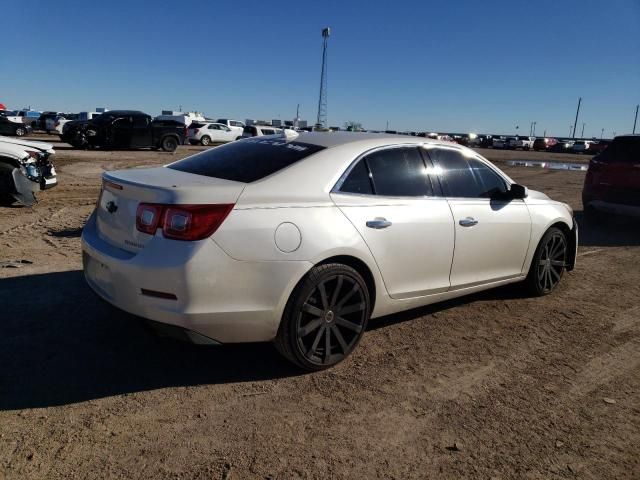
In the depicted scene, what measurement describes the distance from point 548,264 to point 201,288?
3.63 metres

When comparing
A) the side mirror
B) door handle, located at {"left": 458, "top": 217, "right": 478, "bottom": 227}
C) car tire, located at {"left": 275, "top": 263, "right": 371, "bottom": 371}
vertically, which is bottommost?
car tire, located at {"left": 275, "top": 263, "right": 371, "bottom": 371}

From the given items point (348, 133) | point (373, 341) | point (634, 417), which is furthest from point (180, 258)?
point (634, 417)

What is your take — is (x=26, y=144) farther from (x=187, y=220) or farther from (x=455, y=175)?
(x=455, y=175)

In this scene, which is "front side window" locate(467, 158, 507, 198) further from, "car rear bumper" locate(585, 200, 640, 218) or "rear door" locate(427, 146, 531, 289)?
"car rear bumper" locate(585, 200, 640, 218)

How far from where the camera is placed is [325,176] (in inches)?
138

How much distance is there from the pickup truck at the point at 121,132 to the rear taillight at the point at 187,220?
60.8 ft

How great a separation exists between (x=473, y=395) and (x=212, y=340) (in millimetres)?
1629

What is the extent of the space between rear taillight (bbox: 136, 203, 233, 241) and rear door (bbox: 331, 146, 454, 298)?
0.85 meters

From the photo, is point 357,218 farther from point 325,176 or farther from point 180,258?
point 180,258

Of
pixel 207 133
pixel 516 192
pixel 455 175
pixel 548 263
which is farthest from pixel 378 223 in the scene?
pixel 207 133

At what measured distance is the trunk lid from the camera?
300 centimetres

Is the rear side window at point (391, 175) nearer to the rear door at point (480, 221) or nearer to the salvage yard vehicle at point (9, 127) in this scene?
the rear door at point (480, 221)

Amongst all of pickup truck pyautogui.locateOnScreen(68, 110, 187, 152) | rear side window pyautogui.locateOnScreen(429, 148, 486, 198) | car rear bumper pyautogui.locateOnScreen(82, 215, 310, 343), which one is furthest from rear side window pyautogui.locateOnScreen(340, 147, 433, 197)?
pickup truck pyautogui.locateOnScreen(68, 110, 187, 152)

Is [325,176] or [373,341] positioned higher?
[325,176]
